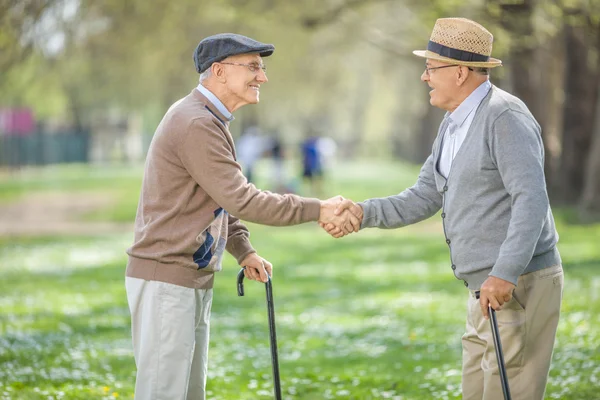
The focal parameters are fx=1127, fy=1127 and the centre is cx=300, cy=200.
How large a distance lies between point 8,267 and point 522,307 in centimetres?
1560

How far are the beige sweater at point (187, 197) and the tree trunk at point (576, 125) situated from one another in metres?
22.2

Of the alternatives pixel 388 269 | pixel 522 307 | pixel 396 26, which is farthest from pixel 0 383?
pixel 396 26

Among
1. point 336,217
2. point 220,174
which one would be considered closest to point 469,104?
point 336,217

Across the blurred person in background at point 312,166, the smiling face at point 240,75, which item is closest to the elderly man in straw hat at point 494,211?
the smiling face at point 240,75

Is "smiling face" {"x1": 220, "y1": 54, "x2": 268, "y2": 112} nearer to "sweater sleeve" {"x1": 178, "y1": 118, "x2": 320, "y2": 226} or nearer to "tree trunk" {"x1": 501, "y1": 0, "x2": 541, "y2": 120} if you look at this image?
"sweater sleeve" {"x1": 178, "y1": 118, "x2": 320, "y2": 226}

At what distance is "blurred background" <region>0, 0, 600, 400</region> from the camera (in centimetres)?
962

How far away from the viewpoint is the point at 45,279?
707 inches

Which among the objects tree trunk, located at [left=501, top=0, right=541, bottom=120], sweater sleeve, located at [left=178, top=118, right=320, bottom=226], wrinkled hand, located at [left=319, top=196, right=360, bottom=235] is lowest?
wrinkled hand, located at [left=319, top=196, right=360, bottom=235]

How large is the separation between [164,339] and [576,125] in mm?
22694

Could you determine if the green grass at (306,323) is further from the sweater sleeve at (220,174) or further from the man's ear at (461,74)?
the man's ear at (461,74)

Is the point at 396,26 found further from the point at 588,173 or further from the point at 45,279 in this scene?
the point at 45,279

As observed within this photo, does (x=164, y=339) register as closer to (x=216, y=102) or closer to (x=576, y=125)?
(x=216, y=102)

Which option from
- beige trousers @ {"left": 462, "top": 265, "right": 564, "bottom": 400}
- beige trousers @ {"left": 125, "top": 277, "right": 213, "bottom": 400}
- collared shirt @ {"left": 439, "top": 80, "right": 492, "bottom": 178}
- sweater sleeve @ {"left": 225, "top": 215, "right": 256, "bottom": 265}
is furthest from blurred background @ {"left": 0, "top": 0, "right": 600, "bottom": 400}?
collared shirt @ {"left": 439, "top": 80, "right": 492, "bottom": 178}

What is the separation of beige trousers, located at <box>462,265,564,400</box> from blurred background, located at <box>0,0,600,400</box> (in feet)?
8.97
